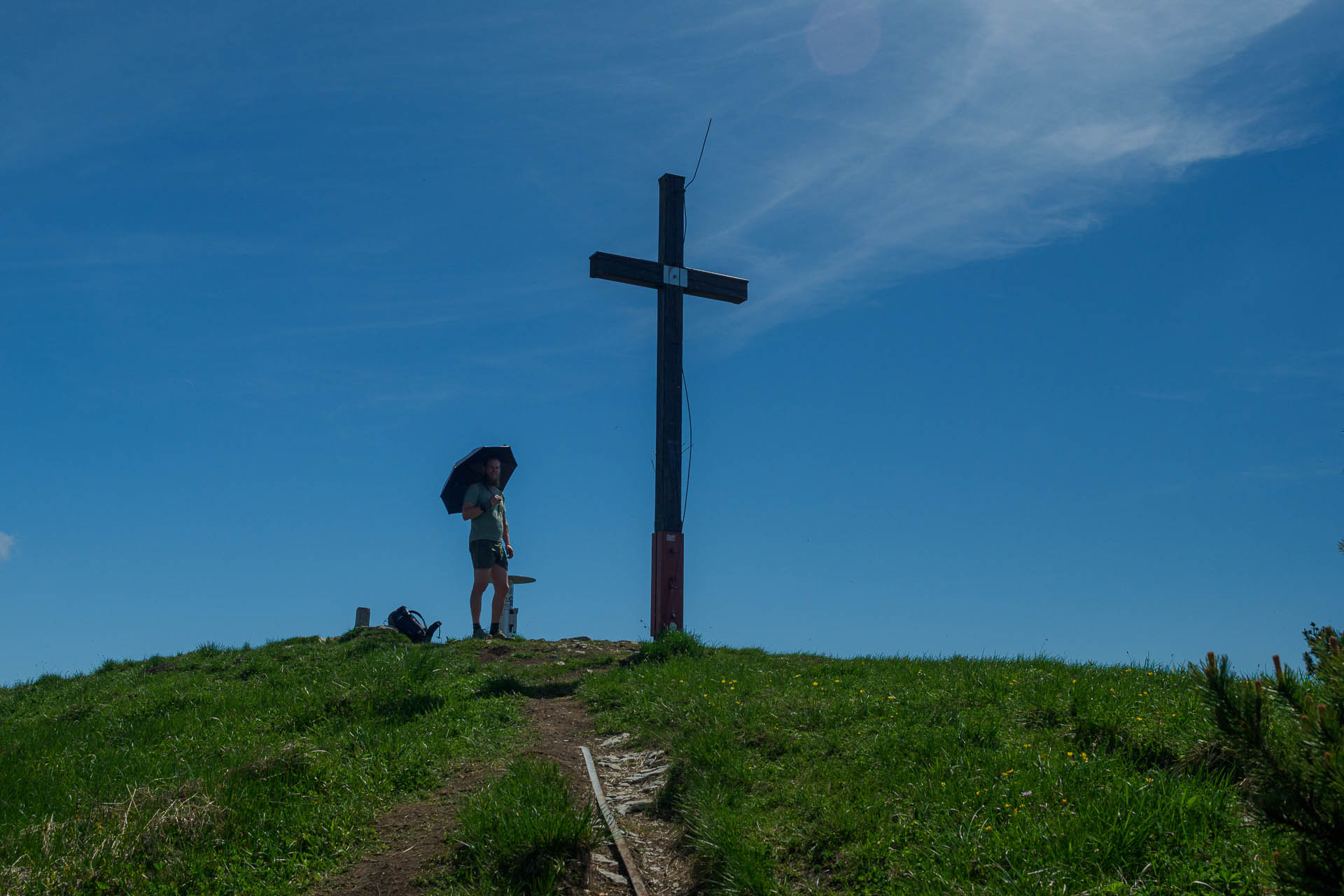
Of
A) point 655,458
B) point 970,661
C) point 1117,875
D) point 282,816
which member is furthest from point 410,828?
point 655,458

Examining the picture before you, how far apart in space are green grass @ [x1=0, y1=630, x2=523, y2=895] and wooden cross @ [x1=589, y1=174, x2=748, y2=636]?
9.55 ft

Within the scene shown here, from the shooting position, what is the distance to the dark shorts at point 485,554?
15.2 metres

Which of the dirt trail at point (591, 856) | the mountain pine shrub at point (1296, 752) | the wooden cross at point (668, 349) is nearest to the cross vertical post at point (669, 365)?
the wooden cross at point (668, 349)

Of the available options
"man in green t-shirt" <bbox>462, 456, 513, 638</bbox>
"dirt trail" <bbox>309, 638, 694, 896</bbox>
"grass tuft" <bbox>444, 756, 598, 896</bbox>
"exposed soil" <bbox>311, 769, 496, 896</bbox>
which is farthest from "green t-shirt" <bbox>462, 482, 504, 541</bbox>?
"grass tuft" <bbox>444, 756, 598, 896</bbox>

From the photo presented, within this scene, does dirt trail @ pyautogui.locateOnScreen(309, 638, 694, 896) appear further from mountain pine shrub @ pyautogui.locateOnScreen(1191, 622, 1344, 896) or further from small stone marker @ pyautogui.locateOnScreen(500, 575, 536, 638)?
small stone marker @ pyautogui.locateOnScreen(500, 575, 536, 638)

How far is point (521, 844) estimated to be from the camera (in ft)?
19.8

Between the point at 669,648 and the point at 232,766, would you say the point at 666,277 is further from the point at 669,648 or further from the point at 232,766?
the point at 232,766

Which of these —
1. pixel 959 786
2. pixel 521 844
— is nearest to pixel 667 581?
pixel 521 844

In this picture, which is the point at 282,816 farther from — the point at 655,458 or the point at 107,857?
the point at 655,458

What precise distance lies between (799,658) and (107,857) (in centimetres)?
767

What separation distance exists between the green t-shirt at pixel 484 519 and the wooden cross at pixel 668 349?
294 centimetres

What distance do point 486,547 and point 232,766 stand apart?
7.71 metres

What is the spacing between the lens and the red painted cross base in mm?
13555

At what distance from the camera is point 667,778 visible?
286 inches
